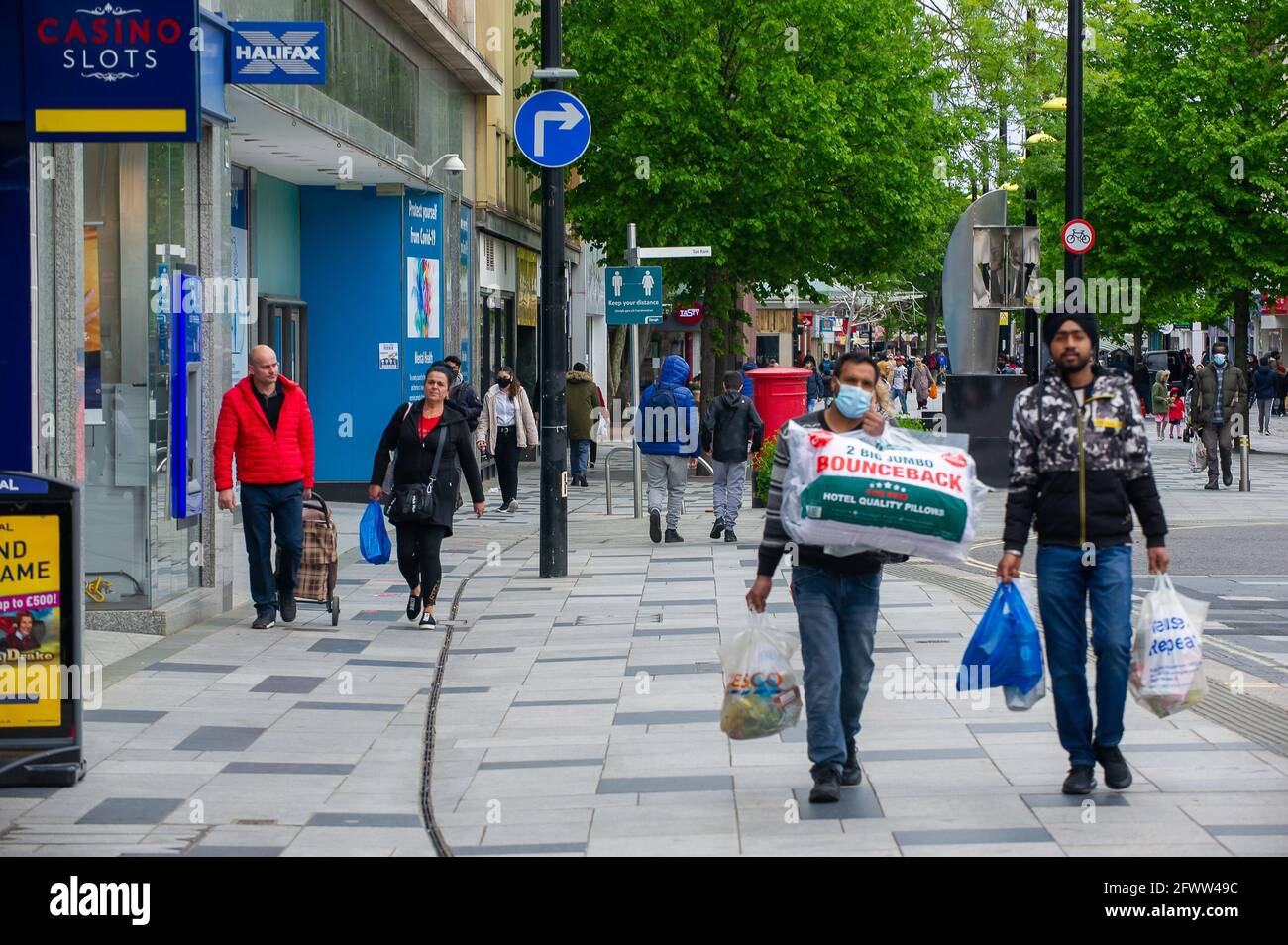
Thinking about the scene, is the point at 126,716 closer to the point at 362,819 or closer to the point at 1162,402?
the point at 362,819

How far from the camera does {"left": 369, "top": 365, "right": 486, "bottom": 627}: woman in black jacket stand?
12.1 m

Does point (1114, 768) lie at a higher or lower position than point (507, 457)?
lower

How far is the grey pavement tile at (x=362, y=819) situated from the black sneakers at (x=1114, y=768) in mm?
2600

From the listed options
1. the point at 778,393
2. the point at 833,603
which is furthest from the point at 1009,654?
the point at 778,393

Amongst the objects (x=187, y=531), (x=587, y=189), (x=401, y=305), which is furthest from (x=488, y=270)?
(x=187, y=531)

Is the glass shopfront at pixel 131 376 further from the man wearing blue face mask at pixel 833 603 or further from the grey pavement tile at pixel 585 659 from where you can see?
the man wearing blue face mask at pixel 833 603

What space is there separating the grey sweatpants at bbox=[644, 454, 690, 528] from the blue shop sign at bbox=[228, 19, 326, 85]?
6394 millimetres

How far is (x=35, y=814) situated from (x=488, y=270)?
76.7ft

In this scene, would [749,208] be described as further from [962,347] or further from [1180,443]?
[1180,443]

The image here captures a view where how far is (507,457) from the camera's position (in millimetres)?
22141

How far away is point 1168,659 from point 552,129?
29.7 ft

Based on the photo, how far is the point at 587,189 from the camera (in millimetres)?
28875

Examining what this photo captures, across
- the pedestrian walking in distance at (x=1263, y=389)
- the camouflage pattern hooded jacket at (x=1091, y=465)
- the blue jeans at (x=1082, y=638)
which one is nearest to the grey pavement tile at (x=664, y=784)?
the blue jeans at (x=1082, y=638)

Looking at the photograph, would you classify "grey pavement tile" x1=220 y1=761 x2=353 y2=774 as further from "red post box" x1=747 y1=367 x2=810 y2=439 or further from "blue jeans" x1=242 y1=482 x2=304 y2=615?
"red post box" x1=747 y1=367 x2=810 y2=439
